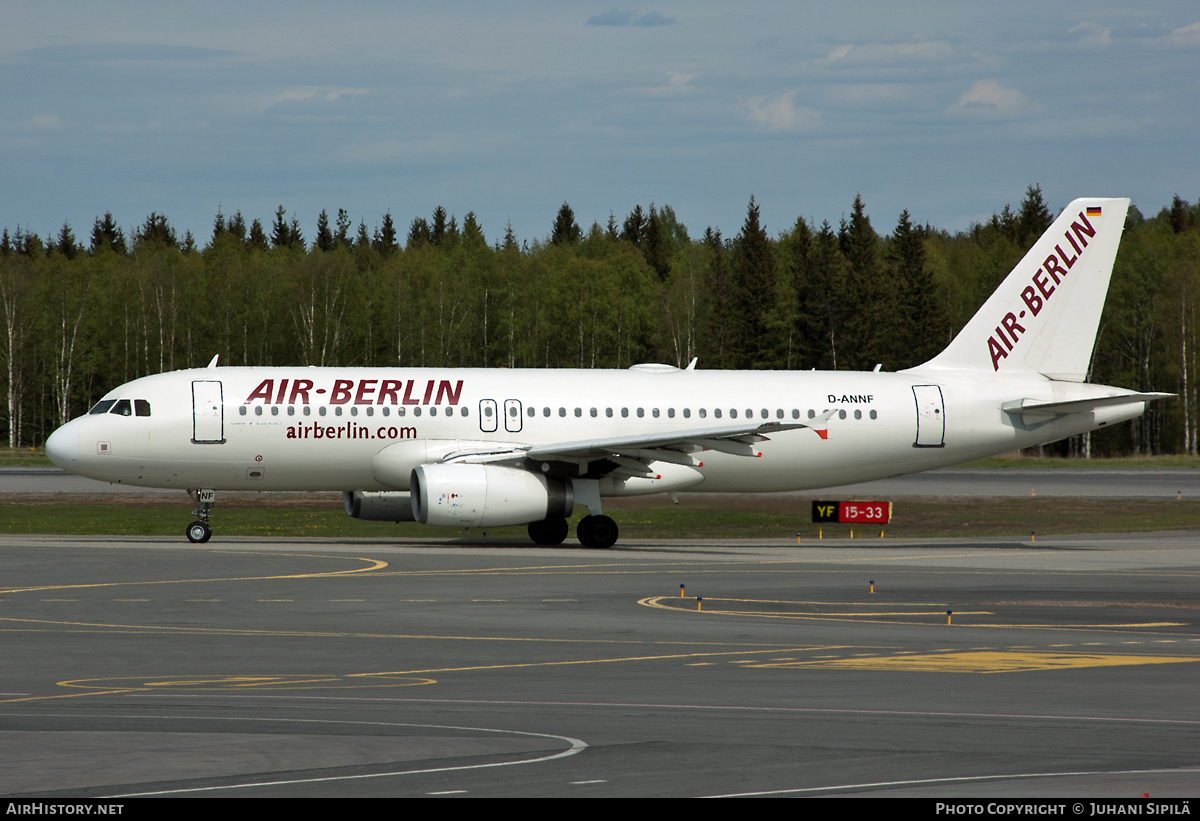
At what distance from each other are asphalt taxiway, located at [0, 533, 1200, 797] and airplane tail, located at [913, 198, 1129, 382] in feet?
35.1

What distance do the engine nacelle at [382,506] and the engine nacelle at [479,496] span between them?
67.8 inches

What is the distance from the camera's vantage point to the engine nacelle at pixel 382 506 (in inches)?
1404

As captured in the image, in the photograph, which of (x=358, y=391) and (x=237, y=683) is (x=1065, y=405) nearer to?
(x=358, y=391)

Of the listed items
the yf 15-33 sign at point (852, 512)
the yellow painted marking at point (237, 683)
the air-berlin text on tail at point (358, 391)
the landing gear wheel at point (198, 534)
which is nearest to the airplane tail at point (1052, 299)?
the yf 15-33 sign at point (852, 512)

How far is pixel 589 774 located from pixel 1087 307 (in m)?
32.7

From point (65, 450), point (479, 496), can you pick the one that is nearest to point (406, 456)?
point (479, 496)

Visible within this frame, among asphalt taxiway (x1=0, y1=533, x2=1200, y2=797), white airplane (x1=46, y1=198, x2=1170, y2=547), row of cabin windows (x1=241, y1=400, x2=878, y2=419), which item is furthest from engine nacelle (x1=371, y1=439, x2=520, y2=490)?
asphalt taxiway (x1=0, y1=533, x2=1200, y2=797)

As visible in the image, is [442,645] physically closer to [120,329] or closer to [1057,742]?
[1057,742]

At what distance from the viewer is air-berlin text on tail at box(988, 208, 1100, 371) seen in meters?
39.1

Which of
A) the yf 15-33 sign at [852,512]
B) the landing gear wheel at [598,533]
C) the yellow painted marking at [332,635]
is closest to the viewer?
the yellow painted marking at [332,635]

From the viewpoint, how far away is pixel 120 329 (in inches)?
4186

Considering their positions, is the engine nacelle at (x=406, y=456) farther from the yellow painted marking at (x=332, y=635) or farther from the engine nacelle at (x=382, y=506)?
the yellow painted marking at (x=332, y=635)

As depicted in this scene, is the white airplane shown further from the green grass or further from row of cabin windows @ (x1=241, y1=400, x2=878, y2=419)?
the green grass

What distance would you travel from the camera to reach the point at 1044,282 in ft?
129
